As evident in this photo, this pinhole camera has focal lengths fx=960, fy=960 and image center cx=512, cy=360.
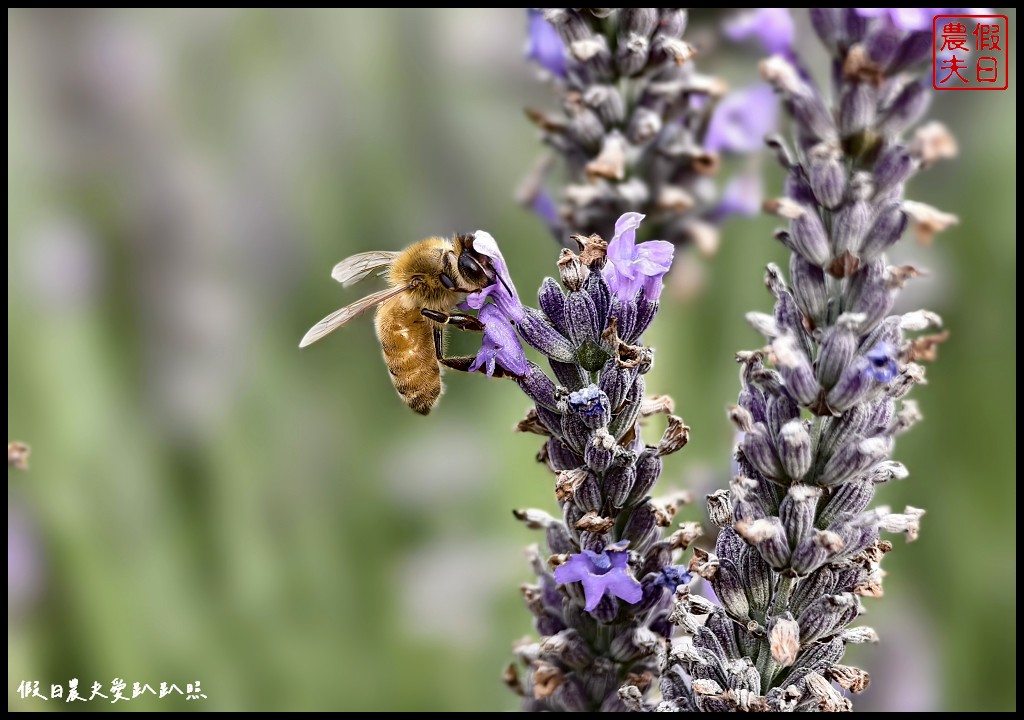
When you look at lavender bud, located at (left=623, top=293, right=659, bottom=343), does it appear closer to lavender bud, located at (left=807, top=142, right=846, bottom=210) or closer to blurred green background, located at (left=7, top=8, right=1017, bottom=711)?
lavender bud, located at (left=807, top=142, right=846, bottom=210)

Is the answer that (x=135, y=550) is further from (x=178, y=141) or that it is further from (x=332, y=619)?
(x=178, y=141)

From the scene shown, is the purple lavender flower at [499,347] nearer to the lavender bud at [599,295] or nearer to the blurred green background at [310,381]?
the lavender bud at [599,295]

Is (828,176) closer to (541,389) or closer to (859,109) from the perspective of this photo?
(859,109)

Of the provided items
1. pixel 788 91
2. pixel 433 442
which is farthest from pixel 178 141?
pixel 788 91

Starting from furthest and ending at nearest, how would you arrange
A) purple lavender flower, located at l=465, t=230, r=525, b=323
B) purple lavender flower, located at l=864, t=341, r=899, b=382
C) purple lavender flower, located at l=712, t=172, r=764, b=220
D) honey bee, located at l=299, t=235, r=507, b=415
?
purple lavender flower, located at l=712, t=172, r=764, b=220 < honey bee, located at l=299, t=235, r=507, b=415 < purple lavender flower, located at l=465, t=230, r=525, b=323 < purple lavender flower, located at l=864, t=341, r=899, b=382

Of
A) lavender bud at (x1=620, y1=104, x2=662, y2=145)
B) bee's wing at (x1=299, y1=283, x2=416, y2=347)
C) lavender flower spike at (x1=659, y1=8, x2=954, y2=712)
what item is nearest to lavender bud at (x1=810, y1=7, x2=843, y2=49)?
lavender flower spike at (x1=659, y1=8, x2=954, y2=712)

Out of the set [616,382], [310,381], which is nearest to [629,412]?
[616,382]

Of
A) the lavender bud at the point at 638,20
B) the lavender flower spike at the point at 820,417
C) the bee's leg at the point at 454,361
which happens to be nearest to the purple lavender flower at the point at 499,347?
the bee's leg at the point at 454,361
